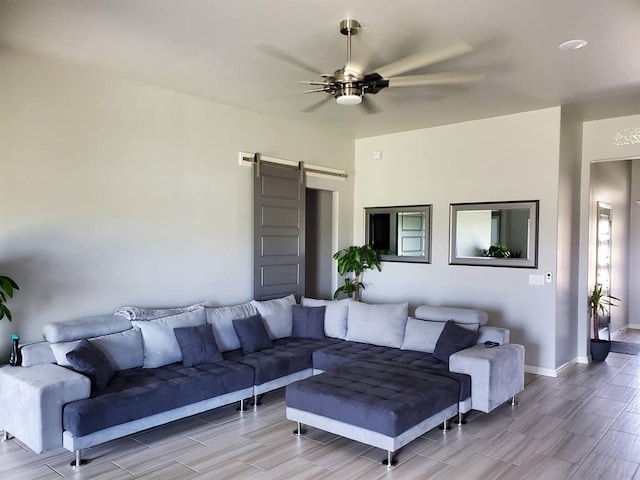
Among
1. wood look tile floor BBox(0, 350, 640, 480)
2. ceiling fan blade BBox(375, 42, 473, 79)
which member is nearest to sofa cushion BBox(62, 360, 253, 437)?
wood look tile floor BBox(0, 350, 640, 480)

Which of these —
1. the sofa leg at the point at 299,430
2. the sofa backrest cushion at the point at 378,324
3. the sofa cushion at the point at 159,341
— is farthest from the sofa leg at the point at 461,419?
the sofa cushion at the point at 159,341

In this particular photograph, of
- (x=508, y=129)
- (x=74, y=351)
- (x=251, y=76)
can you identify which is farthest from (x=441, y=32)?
(x=74, y=351)

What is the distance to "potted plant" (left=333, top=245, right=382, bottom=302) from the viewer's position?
6930 millimetres

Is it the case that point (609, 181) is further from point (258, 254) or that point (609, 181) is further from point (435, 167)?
point (258, 254)

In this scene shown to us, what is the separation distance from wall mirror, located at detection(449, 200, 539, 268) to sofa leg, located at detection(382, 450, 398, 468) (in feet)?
10.7

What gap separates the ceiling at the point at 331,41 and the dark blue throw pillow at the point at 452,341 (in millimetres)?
2393

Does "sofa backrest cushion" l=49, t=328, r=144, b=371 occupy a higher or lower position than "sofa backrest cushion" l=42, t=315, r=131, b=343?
lower

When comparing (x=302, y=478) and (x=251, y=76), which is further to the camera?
(x=251, y=76)

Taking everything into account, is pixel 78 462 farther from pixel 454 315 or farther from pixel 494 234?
pixel 494 234

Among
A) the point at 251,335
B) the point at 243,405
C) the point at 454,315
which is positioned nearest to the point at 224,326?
the point at 251,335

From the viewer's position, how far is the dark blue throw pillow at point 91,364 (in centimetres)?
357

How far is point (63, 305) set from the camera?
4.25 meters

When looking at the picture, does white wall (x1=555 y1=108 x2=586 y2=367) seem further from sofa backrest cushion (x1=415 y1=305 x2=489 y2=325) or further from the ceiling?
sofa backrest cushion (x1=415 y1=305 x2=489 y2=325)

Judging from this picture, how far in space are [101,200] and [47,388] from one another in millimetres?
1923
